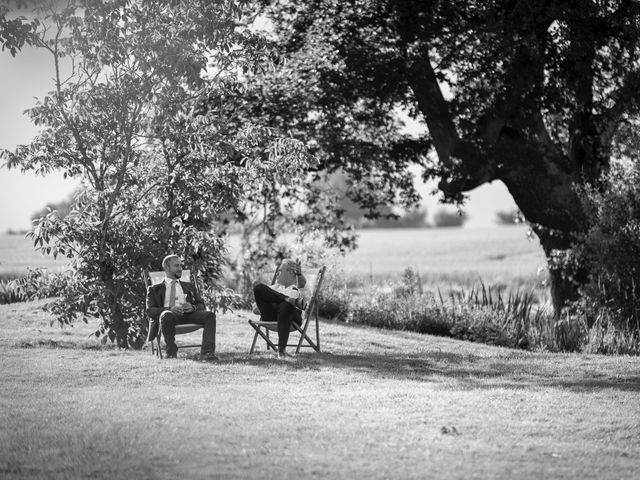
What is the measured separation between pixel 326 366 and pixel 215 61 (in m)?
4.51

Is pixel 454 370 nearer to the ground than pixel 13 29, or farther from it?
nearer to the ground

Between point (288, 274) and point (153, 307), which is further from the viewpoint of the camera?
point (288, 274)

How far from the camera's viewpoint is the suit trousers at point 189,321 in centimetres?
1180

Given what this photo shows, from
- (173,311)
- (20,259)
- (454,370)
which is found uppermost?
(20,259)

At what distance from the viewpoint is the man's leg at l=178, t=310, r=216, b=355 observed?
11.8m

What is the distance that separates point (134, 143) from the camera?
43.8 ft

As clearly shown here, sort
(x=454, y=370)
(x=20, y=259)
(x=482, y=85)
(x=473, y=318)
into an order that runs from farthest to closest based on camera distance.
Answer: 1. (x=20, y=259)
2. (x=482, y=85)
3. (x=473, y=318)
4. (x=454, y=370)

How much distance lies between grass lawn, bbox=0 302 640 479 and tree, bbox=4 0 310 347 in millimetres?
1192

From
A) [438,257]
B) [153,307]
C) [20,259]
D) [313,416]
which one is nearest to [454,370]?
[153,307]

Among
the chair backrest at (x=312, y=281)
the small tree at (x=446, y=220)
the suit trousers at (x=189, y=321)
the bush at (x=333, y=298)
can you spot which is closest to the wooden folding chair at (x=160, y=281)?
the suit trousers at (x=189, y=321)

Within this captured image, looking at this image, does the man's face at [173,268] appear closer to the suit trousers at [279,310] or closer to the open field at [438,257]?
the suit trousers at [279,310]

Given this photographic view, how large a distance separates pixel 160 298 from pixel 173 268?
40cm

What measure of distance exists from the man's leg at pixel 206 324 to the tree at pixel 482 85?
21.1 ft

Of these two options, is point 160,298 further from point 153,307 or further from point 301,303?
point 301,303
